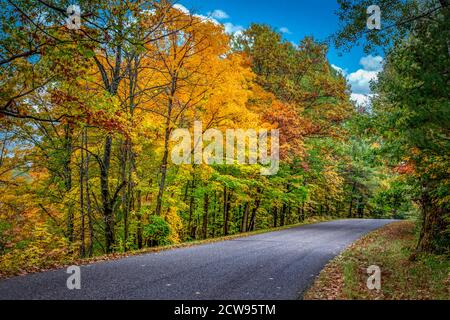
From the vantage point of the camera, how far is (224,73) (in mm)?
13727

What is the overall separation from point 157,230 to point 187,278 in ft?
21.0

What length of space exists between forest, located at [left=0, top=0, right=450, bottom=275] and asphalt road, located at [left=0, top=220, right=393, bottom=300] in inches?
63.2

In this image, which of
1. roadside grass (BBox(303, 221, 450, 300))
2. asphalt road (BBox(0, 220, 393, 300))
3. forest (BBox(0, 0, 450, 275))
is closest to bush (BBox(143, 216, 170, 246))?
forest (BBox(0, 0, 450, 275))

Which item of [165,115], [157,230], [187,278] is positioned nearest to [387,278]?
[187,278]

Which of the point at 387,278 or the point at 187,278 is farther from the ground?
the point at 187,278

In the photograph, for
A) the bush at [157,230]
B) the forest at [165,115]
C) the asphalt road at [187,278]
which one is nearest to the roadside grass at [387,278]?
the asphalt road at [187,278]

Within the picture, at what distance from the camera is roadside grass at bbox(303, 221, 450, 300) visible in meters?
5.94

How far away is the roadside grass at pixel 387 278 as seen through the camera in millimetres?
5941

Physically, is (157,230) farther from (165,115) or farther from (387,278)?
(387,278)

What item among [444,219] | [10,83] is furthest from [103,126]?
[444,219]

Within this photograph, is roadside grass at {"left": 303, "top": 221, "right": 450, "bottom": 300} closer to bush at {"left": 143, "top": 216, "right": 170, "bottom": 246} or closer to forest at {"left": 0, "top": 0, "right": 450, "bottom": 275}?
forest at {"left": 0, "top": 0, "right": 450, "bottom": 275}

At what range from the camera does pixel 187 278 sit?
270 inches
